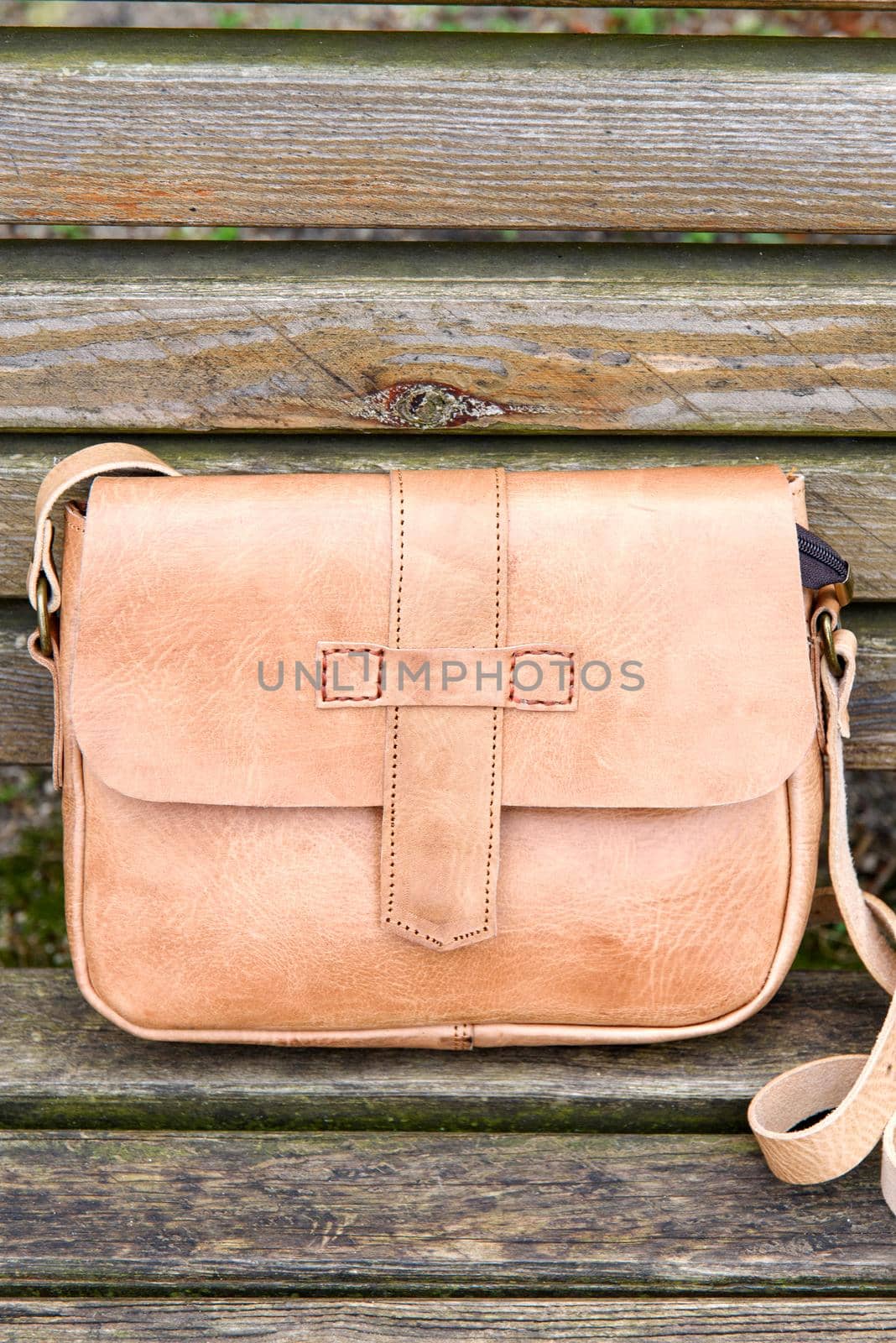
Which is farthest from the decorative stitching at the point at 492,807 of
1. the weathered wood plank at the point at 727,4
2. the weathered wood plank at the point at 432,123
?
the weathered wood plank at the point at 727,4

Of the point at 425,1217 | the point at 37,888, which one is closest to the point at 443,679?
the point at 425,1217

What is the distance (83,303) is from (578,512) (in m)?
0.54

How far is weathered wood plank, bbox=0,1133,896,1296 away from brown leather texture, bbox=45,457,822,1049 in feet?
0.37

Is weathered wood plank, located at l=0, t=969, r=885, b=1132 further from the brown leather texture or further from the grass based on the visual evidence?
the grass

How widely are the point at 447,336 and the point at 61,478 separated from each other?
15.7 inches

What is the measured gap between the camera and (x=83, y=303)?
3.50 ft

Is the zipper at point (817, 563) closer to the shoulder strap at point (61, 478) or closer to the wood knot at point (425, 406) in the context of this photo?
the wood knot at point (425, 406)

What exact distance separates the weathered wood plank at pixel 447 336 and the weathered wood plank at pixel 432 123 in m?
0.05

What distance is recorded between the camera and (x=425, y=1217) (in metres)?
0.87

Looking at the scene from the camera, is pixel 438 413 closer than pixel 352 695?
No

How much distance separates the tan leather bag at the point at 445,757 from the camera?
3.00ft

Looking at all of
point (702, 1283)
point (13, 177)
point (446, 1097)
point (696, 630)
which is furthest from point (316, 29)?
point (702, 1283)

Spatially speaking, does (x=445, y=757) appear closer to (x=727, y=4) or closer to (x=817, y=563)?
(x=817, y=563)

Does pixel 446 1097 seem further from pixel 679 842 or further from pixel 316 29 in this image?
pixel 316 29
